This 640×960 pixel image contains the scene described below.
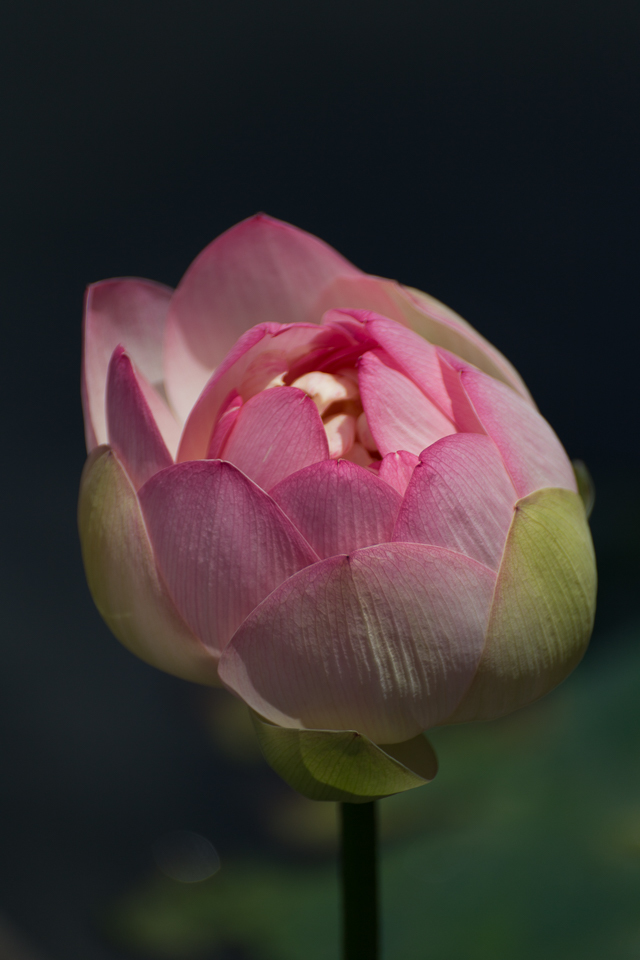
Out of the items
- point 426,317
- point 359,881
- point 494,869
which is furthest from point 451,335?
point 494,869

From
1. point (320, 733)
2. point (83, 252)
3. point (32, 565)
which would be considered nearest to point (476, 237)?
point (83, 252)

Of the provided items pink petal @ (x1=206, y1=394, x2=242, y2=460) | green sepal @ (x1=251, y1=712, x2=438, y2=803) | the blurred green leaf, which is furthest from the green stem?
the blurred green leaf

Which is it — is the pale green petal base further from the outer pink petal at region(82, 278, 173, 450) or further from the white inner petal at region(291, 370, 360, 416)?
the outer pink petal at region(82, 278, 173, 450)

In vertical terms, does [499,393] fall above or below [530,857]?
above

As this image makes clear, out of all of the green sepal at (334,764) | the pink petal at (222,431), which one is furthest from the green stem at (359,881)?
the pink petal at (222,431)

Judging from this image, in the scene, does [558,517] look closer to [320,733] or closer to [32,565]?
[320,733]

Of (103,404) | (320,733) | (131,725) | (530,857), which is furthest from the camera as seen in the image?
(131,725)

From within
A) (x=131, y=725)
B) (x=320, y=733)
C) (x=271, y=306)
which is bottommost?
(x=131, y=725)

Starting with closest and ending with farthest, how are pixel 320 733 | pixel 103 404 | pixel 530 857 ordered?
pixel 320 733 < pixel 103 404 < pixel 530 857
